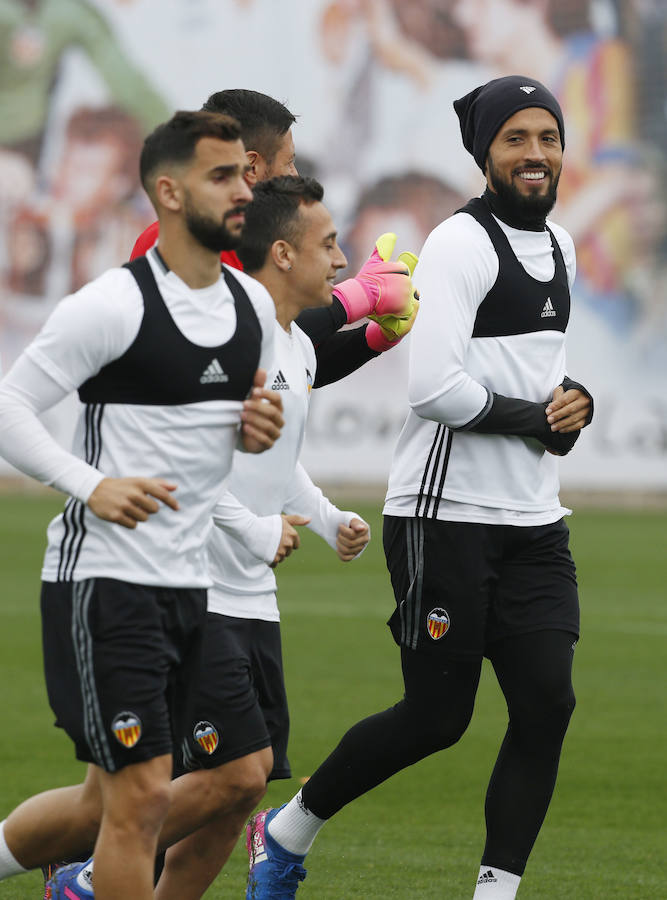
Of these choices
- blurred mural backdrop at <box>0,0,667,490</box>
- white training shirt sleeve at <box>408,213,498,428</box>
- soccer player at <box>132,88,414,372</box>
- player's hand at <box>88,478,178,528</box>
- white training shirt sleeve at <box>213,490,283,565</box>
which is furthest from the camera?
blurred mural backdrop at <box>0,0,667,490</box>

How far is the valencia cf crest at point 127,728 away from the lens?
4.17 metres

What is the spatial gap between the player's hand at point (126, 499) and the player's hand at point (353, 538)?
1165mm

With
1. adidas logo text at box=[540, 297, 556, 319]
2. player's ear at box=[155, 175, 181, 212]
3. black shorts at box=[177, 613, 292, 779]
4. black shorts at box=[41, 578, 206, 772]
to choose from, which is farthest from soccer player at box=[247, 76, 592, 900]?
black shorts at box=[41, 578, 206, 772]

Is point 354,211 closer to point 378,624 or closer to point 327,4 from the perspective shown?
point 327,4

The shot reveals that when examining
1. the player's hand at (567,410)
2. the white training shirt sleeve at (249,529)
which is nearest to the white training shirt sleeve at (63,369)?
the white training shirt sleeve at (249,529)

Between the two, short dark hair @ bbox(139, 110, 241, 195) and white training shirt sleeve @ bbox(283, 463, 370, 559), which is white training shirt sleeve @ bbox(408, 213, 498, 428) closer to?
white training shirt sleeve @ bbox(283, 463, 370, 559)

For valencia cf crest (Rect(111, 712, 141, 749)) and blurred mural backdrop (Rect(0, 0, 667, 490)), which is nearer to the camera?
valencia cf crest (Rect(111, 712, 141, 749))

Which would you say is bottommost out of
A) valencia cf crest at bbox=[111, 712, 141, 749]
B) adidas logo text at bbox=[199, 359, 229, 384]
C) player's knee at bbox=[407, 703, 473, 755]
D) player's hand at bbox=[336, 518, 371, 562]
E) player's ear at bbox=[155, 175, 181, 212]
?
player's knee at bbox=[407, 703, 473, 755]

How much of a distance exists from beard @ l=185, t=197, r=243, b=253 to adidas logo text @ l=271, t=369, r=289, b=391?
802 millimetres

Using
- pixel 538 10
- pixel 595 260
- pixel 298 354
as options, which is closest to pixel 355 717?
pixel 298 354

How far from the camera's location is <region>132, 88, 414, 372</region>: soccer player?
18.0 ft

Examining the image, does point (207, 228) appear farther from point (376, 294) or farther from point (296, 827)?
point (296, 827)

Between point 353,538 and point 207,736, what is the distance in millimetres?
755

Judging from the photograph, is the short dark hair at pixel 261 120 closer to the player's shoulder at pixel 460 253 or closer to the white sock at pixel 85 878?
the player's shoulder at pixel 460 253
